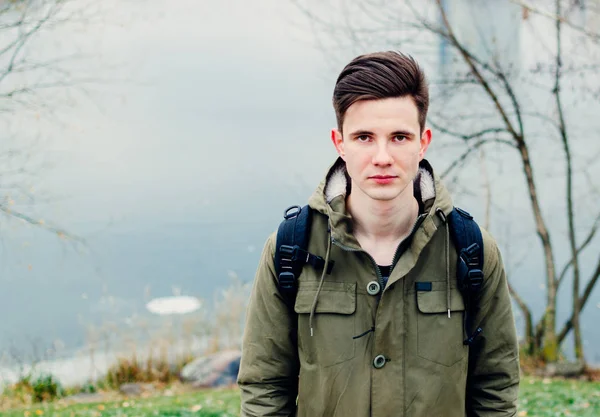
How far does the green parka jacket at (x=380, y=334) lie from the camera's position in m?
1.81

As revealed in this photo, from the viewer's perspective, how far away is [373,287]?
5.99 ft

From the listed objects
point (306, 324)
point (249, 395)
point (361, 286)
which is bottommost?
point (249, 395)

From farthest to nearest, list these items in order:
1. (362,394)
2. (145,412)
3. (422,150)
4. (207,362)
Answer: (207,362) → (145,412) → (422,150) → (362,394)

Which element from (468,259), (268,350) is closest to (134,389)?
(268,350)

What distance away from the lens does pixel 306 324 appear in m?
1.87

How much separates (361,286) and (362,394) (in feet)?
1.02

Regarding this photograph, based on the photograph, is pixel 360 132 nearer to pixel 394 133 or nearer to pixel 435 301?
pixel 394 133

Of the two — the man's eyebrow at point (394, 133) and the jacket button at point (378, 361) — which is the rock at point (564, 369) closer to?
the jacket button at point (378, 361)

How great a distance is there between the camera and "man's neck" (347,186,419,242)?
1.92m

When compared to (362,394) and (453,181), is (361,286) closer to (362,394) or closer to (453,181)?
(362,394)

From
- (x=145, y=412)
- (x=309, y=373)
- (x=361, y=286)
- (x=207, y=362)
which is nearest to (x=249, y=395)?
(x=309, y=373)

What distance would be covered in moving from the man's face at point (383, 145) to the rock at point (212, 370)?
22.1 feet

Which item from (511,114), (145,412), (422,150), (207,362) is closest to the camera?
(422,150)

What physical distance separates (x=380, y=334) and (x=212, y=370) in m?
6.82
